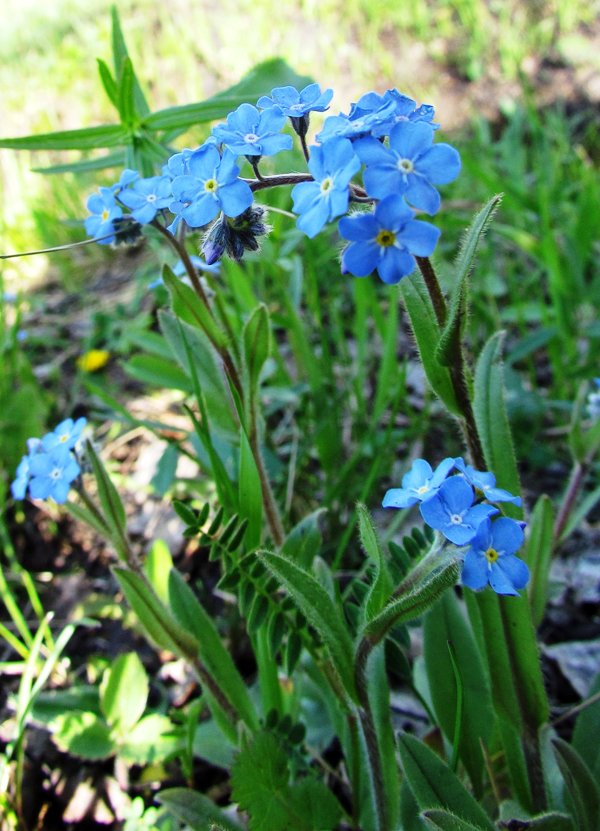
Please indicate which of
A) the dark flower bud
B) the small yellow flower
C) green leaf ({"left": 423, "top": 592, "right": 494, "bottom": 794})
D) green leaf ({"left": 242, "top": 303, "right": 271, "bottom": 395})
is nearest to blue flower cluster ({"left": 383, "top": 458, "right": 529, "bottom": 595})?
green leaf ({"left": 423, "top": 592, "right": 494, "bottom": 794})

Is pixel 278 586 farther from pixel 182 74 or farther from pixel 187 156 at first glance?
pixel 182 74

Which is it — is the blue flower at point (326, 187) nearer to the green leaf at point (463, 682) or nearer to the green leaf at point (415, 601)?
the green leaf at point (415, 601)

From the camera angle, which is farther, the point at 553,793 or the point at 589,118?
the point at 589,118

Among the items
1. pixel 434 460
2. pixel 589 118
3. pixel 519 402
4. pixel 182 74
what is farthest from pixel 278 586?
pixel 182 74

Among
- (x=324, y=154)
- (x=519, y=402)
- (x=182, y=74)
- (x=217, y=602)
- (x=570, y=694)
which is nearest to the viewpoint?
(x=324, y=154)

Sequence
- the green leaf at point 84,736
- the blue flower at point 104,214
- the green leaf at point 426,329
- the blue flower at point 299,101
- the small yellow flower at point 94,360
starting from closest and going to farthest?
the blue flower at point 299,101 < the green leaf at point 426,329 < the blue flower at point 104,214 < the green leaf at point 84,736 < the small yellow flower at point 94,360

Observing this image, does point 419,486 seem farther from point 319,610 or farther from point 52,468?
point 52,468

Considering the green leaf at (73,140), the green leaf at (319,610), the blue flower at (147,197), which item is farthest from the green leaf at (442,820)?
the green leaf at (73,140)
